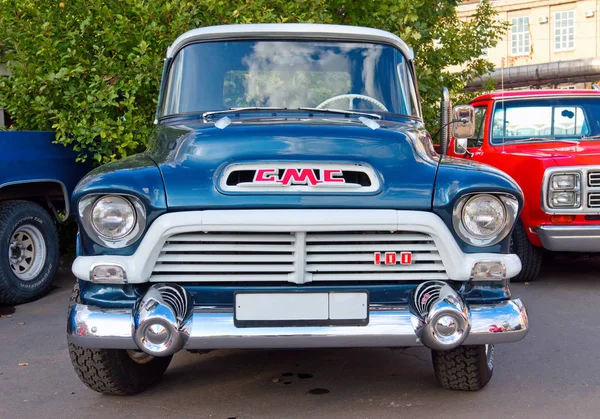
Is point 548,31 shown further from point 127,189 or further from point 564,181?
point 127,189

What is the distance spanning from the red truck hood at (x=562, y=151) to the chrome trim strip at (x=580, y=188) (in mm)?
51

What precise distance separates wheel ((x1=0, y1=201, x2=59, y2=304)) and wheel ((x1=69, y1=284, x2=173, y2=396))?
293cm

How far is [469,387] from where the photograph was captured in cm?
432

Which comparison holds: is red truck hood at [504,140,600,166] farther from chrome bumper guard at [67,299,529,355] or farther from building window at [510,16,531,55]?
building window at [510,16,531,55]

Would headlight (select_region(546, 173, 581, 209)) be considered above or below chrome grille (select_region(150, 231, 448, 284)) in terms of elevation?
below

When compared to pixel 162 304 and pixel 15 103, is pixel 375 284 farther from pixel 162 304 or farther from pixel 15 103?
pixel 15 103

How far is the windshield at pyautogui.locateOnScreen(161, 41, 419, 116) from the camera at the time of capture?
479cm

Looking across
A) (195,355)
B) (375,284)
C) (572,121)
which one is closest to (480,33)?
(572,121)

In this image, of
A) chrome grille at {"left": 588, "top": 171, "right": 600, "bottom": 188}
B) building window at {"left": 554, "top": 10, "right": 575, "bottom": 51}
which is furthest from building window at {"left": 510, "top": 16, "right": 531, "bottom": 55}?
chrome grille at {"left": 588, "top": 171, "right": 600, "bottom": 188}

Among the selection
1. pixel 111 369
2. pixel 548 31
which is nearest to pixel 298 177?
pixel 111 369

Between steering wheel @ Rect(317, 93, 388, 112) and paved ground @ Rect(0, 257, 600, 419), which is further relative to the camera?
steering wheel @ Rect(317, 93, 388, 112)

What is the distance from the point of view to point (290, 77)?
4898 millimetres

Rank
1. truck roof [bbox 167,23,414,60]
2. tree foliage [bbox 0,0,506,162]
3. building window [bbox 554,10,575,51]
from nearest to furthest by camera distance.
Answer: truck roof [bbox 167,23,414,60] → tree foliage [bbox 0,0,506,162] → building window [bbox 554,10,575,51]

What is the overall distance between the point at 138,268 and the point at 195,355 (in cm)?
183
